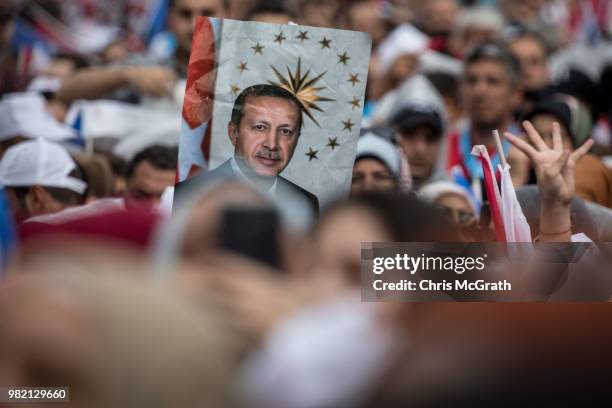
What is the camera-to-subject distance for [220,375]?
85.0 inches

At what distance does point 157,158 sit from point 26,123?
3.62 ft

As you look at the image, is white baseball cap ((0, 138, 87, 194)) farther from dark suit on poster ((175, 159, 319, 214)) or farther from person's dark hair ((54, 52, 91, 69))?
person's dark hair ((54, 52, 91, 69))

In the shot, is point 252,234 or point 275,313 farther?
point 252,234

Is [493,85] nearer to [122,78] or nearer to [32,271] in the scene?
[122,78]

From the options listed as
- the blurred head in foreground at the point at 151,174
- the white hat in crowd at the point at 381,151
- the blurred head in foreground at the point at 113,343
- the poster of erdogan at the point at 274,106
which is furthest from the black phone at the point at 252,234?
the blurred head in foreground at the point at 151,174

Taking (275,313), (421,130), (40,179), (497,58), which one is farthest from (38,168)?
(275,313)

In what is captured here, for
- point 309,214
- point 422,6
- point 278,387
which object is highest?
point 422,6

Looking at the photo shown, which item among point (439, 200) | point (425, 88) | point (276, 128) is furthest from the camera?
point (425, 88)

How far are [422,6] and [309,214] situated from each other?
967cm

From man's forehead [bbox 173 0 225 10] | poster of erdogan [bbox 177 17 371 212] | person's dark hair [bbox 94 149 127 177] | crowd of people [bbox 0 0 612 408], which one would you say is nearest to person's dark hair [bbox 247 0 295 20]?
man's forehead [bbox 173 0 225 10]

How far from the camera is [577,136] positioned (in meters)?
5.77

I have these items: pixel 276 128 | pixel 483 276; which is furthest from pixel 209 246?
pixel 276 128

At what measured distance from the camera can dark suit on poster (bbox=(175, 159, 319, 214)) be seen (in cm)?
376

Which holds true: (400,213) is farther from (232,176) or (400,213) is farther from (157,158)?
(157,158)
